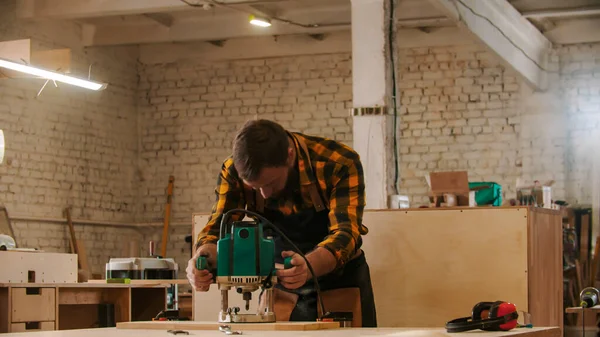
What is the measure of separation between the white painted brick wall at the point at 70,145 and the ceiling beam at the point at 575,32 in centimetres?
487

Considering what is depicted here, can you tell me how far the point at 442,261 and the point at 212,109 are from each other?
7287 millimetres

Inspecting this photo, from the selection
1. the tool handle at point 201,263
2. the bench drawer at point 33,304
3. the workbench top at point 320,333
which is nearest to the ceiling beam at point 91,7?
the bench drawer at point 33,304

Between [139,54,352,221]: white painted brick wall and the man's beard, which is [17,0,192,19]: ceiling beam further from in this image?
the man's beard

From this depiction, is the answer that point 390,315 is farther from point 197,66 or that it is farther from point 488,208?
point 197,66

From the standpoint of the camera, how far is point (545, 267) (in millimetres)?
4340

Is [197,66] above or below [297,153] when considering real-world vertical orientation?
above

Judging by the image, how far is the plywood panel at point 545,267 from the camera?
409 centimetres

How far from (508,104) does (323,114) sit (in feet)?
6.66

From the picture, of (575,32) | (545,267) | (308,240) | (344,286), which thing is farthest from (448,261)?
(575,32)

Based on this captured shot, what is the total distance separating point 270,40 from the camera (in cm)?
1088

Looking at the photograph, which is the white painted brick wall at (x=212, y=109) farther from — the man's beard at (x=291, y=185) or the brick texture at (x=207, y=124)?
the man's beard at (x=291, y=185)

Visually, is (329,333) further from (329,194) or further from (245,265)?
(329,194)

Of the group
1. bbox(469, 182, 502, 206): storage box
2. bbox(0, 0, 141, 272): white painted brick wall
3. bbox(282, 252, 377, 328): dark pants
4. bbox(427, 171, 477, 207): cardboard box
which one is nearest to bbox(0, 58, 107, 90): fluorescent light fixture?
bbox(0, 0, 141, 272): white painted brick wall

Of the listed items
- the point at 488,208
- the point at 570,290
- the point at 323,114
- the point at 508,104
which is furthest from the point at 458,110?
the point at 488,208
